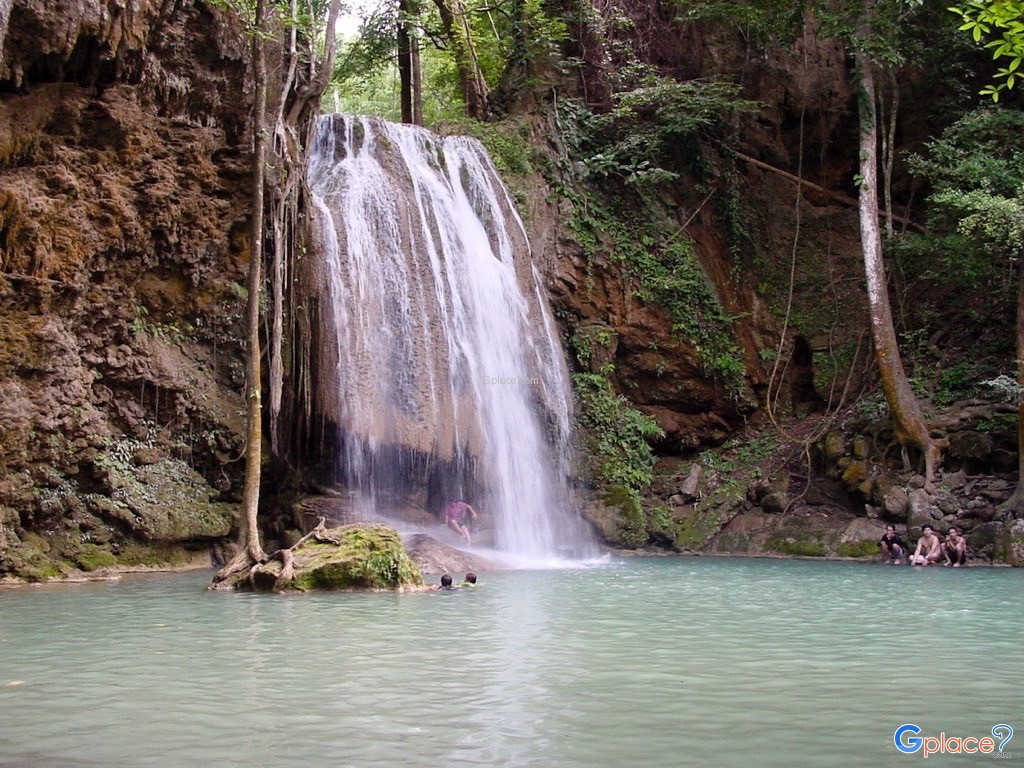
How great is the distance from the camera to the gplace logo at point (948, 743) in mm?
3787

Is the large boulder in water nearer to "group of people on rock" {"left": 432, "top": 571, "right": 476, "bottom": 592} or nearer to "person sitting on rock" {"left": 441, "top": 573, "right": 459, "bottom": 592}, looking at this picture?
"group of people on rock" {"left": 432, "top": 571, "right": 476, "bottom": 592}

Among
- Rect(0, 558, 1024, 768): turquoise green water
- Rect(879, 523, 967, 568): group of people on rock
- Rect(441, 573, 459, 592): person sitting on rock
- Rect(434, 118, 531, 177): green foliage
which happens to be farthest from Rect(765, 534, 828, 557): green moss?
Rect(434, 118, 531, 177): green foliage

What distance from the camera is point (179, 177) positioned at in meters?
13.4

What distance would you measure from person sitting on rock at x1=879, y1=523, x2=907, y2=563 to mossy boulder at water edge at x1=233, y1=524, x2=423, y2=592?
7.95 m

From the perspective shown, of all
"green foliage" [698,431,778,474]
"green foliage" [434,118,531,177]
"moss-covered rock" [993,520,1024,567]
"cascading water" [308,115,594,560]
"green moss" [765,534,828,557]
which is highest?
"green foliage" [434,118,531,177]

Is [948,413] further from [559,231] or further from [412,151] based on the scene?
[412,151]

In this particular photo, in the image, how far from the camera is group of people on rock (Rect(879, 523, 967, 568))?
14.1 meters

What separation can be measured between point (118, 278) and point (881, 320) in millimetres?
11674

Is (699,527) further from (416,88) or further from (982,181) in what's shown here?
(416,88)

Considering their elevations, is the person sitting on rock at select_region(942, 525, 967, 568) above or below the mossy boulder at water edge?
below

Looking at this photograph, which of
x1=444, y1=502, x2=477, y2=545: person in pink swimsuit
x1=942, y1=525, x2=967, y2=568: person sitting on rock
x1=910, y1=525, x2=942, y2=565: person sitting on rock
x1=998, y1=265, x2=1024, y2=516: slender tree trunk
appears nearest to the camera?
x1=942, y1=525, x2=967, y2=568: person sitting on rock

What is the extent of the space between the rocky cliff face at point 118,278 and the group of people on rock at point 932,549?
9733 mm

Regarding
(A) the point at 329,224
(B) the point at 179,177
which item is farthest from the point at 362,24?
(B) the point at 179,177

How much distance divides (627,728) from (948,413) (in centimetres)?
1387
